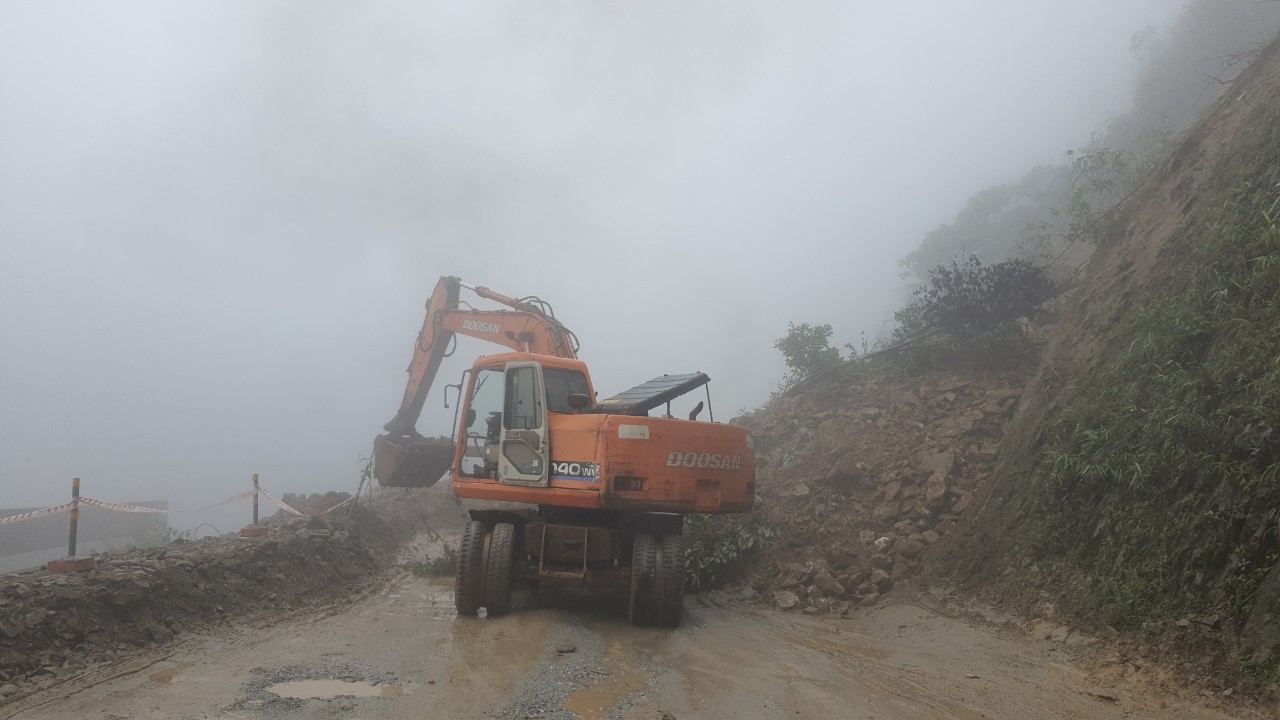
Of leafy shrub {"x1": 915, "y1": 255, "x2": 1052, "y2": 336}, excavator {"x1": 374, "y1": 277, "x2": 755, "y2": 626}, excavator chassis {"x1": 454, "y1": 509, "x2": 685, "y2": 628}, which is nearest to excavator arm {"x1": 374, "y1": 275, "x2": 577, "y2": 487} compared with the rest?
excavator {"x1": 374, "y1": 277, "x2": 755, "y2": 626}

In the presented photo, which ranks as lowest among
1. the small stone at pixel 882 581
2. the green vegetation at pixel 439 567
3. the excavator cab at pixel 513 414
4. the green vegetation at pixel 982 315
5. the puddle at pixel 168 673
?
the green vegetation at pixel 439 567

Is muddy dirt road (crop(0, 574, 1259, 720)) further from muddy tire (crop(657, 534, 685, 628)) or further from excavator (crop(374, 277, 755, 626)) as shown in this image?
excavator (crop(374, 277, 755, 626))

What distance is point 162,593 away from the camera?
7.35 meters

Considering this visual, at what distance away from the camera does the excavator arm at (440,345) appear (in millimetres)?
11430

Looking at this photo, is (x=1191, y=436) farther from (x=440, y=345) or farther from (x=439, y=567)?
(x=440, y=345)

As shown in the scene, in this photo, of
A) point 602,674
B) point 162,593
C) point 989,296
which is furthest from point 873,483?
point 162,593

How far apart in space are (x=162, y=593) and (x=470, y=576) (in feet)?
9.52

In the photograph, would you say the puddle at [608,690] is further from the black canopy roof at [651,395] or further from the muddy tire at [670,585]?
the black canopy roof at [651,395]

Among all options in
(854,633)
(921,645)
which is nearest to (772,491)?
(854,633)

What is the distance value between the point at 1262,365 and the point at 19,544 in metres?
22.0

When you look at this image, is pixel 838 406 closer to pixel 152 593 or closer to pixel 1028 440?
pixel 1028 440

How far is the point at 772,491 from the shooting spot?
1142cm

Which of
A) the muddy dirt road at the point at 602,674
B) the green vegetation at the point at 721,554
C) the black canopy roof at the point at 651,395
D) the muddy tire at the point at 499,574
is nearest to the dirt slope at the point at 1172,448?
the muddy dirt road at the point at 602,674

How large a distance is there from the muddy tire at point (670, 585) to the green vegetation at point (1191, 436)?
3.60m
